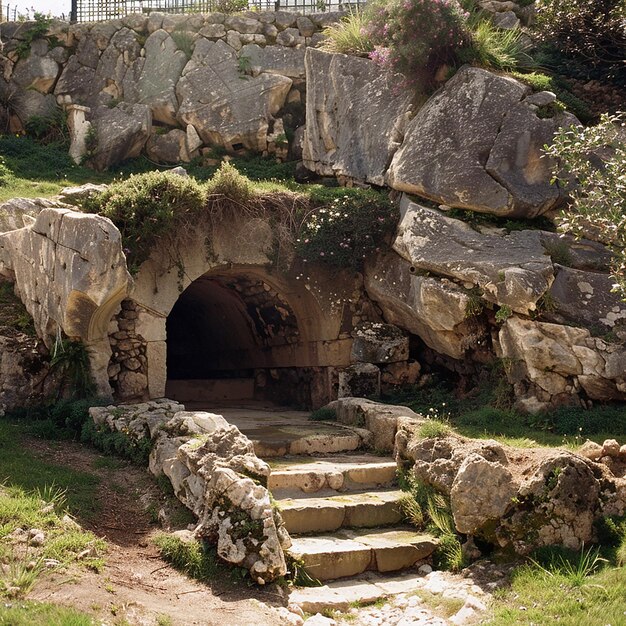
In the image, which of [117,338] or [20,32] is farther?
[20,32]

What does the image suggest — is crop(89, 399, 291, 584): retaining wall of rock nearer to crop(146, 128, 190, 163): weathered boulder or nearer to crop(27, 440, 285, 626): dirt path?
crop(27, 440, 285, 626): dirt path

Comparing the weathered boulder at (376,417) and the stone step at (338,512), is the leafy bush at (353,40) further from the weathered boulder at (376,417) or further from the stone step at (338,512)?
the stone step at (338,512)

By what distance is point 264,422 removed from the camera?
1129cm

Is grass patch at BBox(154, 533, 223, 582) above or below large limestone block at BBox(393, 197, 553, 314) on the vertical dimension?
below

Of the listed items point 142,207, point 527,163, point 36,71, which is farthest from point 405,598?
point 36,71

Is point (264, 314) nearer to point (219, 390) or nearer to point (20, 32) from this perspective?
point (219, 390)

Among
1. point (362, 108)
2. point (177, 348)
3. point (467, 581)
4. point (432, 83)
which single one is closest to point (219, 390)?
point (177, 348)

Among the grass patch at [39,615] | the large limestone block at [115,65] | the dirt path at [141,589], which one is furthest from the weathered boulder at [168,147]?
the grass patch at [39,615]

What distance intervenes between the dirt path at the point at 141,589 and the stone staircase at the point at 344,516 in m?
0.88

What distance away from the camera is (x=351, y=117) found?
13.5 meters

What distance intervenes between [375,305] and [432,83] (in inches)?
138

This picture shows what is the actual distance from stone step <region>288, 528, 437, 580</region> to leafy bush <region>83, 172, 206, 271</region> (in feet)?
17.2

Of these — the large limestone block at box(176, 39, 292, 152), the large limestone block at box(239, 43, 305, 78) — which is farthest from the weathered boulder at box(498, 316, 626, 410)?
the large limestone block at box(239, 43, 305, 78)

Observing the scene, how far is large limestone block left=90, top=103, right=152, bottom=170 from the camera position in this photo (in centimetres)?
1614
